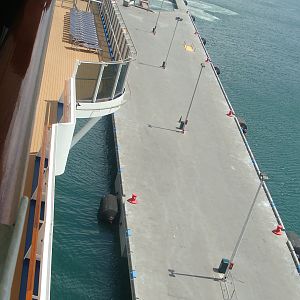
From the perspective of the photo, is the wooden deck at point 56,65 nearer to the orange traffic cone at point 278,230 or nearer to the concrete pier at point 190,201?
the concrete pier at point 190,201

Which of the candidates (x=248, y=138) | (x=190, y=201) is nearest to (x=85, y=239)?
(x=190, y=201)

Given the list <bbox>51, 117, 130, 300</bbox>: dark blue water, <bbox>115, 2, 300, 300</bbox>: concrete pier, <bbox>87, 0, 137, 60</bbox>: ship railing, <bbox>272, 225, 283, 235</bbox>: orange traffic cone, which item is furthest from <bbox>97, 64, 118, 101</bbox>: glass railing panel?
<bbox>272, 225, 283, 235</bbox>: orange traffic cone

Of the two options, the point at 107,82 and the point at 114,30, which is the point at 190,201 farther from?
the point at 107,82

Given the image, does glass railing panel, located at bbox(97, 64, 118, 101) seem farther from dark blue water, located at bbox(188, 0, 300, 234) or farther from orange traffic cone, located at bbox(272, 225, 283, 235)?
dark blue water, located at bbox(188, 0, 300, 234)

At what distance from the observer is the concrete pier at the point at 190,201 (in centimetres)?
2767

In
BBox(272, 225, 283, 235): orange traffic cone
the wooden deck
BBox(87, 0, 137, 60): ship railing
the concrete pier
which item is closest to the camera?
the wooden deck

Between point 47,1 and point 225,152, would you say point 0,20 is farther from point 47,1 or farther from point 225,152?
point 225,152

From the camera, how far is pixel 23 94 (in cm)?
303

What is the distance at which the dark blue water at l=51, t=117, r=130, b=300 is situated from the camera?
27844 millimetres

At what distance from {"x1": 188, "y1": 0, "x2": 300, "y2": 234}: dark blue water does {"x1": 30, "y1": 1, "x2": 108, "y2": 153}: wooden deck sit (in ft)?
67.1

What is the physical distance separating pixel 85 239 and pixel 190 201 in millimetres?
7303

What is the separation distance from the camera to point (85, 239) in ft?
102

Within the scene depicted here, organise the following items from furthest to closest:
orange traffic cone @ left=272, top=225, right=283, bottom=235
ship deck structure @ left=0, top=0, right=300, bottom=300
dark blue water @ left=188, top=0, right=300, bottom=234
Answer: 1. dark blue water @ left=188, top=0, right=300, bottom=234
2. orange traffic cone @ left=272, top=225, right=283, bottom=235
3. ship deck structure @ left=0, top=0, right=300, bottom=300

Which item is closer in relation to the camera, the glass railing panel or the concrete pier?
the glass railing panel
